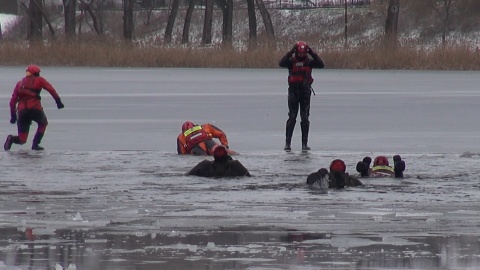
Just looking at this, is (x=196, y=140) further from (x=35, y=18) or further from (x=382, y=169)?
(x=35, y=18)

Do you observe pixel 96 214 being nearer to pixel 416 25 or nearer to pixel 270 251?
pixel 270 251

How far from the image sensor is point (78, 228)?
977 cm

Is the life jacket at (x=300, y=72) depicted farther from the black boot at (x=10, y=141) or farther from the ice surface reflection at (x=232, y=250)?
the ice surface reflection at (x=232, y=250)

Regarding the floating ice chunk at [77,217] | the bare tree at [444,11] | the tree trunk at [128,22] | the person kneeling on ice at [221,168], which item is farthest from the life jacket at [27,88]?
the bare tree at [444,11]

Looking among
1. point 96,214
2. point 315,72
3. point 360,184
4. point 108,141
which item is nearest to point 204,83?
point 315,72

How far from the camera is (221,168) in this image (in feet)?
44.9

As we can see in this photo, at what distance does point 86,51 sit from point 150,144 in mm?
26596

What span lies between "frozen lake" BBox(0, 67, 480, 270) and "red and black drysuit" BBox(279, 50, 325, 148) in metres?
0.38

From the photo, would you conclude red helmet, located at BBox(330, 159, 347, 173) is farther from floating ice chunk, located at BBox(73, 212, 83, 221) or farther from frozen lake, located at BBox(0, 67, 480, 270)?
floating ice chunk, located at BBox(73, 212, 83, 221)

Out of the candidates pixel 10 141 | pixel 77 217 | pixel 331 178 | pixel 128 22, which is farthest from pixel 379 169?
pixel 128 22

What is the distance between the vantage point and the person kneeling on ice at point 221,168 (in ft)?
44.8

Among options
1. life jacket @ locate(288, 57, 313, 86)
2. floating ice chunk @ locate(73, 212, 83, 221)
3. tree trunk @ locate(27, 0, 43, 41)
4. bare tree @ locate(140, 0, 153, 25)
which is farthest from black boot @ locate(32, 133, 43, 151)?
bare tree @ locate(140, 0, 153, 25)

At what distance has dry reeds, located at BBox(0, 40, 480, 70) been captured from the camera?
4059 centimetres

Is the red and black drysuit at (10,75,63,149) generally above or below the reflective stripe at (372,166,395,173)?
above
